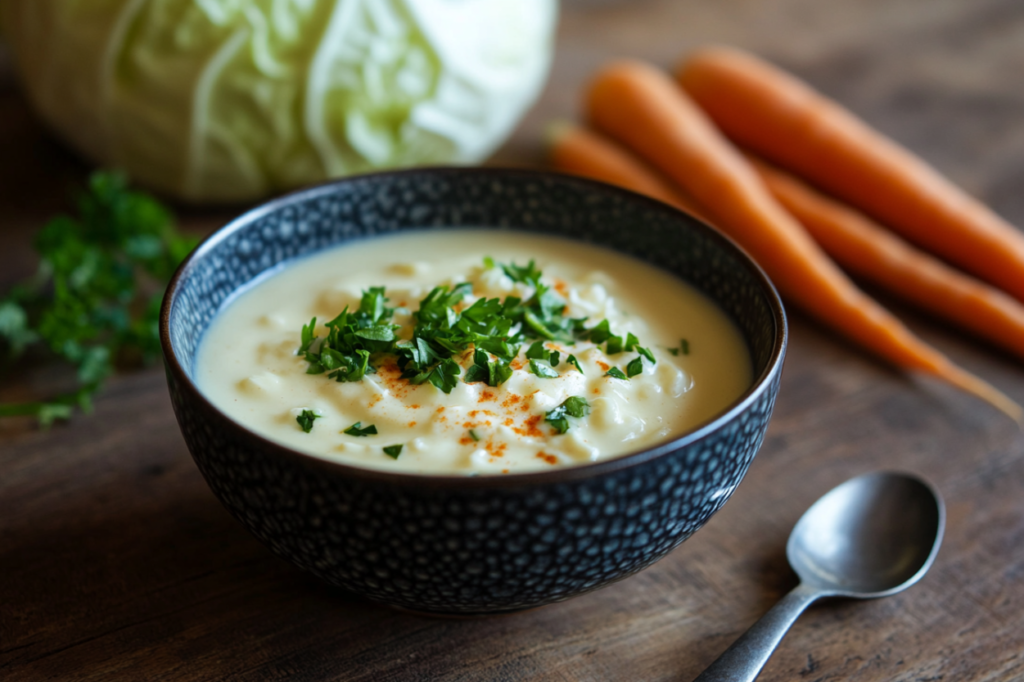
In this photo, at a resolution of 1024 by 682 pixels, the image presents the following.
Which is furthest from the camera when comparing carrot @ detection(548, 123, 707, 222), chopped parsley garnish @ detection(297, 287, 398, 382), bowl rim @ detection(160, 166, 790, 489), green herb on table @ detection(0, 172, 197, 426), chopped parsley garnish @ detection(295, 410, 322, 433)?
carrot @ detection(548, 123, 707, 222)

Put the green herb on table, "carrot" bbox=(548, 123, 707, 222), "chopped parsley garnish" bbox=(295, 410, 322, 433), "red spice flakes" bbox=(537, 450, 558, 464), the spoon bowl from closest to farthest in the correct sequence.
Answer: "red spice flakes" bbox=(537, 450, 558, 464) < "chopped parsley garnish" bbox=(295, 410, 322, 433) < the spoon bowl < the green herb on table < "carrot" bbox=(548, 123, 707, 222)

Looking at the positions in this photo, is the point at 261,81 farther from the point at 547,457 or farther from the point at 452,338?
the point at 547,457

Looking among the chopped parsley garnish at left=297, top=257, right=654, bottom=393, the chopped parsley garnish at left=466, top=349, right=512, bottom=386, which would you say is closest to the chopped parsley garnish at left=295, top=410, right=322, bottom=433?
the chopped parsley garnish at left=297, top=257, right=654, bottom=393

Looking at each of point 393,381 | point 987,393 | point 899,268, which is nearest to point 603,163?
point 899,268

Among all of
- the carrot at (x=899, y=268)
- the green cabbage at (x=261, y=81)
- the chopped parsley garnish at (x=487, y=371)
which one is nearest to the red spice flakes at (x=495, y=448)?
the chopped parsley garnish at (x=487, y=371)

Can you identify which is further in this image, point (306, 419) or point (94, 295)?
point (94, 295)

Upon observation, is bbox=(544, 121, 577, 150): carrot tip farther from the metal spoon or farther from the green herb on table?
the metal spoon

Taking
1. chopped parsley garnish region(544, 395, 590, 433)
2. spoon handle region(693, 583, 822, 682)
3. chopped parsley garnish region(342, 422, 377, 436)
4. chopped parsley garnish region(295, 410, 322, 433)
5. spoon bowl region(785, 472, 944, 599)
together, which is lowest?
spoon bowl region(785, 472, 944, 599)

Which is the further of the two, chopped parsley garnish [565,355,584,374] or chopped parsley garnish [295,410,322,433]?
chopped parsley garnish [565,355,584,374]
